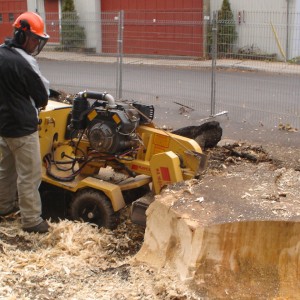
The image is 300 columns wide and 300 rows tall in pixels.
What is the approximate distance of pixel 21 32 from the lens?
5.42m

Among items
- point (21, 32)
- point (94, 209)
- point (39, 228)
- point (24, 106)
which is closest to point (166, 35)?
point (94, 209)

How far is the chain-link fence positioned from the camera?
11.5m

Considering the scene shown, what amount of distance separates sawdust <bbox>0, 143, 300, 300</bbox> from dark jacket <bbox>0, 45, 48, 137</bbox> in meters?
1.03

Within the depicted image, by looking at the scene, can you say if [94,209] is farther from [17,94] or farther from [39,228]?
[17,94]

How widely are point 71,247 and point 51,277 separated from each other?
564mm

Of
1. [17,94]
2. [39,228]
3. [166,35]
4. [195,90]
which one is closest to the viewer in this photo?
[17,94]

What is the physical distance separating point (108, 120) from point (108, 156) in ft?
1.36

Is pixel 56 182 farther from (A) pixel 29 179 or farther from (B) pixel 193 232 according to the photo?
(B) pixel 193 232

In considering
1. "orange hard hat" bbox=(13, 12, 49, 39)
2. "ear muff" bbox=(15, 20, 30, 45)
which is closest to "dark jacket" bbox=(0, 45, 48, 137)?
"ear muff" bbox=(15, 20, 30, 45)

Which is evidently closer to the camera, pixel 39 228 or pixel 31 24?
pixel 31 24

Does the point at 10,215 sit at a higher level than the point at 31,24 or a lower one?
lower

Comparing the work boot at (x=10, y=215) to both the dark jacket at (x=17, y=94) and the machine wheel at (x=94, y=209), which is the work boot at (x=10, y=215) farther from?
the dark jacket at (x=17, y=94)

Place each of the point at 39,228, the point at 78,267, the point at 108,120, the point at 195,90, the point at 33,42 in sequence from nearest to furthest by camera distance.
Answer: the point at 78,267, the point at 33,42, the point at 39,228, the point at 108,120, the point at 195,90

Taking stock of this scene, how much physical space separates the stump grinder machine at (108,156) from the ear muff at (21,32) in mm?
876
